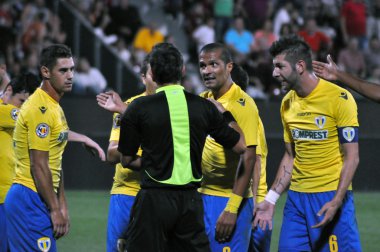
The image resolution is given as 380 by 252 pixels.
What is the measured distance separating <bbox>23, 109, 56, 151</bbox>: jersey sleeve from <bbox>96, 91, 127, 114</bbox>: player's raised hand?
0.54m

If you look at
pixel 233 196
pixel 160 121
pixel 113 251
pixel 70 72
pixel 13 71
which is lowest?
pixel 113 251


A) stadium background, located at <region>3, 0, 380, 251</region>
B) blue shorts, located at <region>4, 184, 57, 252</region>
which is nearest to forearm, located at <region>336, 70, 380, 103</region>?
blue shorts, located at <region>4, 184, 57, 252</region>

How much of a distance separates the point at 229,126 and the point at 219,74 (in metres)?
0.92

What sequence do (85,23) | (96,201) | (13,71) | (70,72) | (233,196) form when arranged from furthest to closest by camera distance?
(85,23) < (13,71) < (96,201) < (70,72) < (233,196)

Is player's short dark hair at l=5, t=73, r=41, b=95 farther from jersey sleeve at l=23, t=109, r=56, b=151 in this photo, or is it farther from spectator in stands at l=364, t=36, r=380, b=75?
spectator in stands at l=364, t=36, r=380, b=75

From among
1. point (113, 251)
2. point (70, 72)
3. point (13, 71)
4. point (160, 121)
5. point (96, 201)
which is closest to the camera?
point (160, 121)

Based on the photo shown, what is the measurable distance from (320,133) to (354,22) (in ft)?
40.3

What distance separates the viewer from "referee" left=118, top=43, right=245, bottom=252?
5691 mm

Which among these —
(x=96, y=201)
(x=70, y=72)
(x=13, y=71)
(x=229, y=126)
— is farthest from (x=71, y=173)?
(x=229, y=126)

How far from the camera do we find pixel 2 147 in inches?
305

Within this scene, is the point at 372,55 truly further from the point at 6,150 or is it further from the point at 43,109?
the point at 43,109

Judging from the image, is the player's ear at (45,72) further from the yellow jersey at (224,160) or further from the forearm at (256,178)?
the forearm at (256,178)

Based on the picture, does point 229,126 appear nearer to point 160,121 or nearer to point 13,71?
point 160,121

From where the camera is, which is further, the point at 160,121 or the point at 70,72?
the point at 70,72
